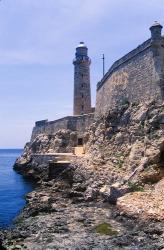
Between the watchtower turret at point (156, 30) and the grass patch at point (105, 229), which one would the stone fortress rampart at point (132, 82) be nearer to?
the watchtower turret at point (156, 30)

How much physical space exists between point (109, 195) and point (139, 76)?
10165 mm

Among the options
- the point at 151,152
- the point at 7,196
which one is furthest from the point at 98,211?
the point at 7,196

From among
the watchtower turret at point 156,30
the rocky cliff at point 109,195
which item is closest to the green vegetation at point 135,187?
the rocky cliff at point 109,195

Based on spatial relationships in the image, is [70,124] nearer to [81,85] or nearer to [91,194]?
[81,85]

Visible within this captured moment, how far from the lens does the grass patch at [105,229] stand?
18.0m

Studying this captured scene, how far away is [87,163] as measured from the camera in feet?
104

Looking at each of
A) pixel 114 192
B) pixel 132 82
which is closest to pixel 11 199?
pixel 114 192

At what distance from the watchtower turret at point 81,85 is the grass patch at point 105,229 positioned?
100.0 ft

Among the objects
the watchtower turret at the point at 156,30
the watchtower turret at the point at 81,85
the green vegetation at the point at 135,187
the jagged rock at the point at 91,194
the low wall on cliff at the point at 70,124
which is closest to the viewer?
the green vegetation at the point at 135,187

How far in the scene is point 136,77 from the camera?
1193 inches

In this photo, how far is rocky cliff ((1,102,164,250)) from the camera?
17266 mm

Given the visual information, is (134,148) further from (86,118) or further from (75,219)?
(86,118)

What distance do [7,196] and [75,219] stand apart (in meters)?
15.0

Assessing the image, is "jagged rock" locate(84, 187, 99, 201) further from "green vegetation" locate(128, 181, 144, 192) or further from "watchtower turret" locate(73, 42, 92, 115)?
"watchtower turret" locate(73, 42, 92, 115)
